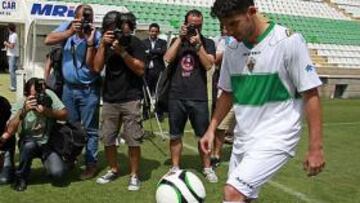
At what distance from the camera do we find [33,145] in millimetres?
5992

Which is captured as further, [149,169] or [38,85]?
[149,169]

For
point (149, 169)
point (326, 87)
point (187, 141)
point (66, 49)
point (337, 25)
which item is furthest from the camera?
point (337, 25)

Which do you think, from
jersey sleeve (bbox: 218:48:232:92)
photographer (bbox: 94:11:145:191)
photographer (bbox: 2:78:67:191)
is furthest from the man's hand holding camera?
jersey sleeve (bbox: 218:48:232:92)

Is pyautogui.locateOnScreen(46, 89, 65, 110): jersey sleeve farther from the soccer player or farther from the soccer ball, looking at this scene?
the soccer player

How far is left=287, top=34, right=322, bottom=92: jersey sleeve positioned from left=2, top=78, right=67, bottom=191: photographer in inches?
125

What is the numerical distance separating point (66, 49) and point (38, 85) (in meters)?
0.64

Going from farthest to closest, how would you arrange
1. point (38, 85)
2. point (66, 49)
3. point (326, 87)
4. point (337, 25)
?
point (337, 25) < point (326, 87) < point (66, 49) < point (38, 85)

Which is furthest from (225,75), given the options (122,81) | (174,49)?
(174,49)

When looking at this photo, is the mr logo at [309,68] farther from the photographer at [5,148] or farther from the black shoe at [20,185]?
the photographer at [5,148]

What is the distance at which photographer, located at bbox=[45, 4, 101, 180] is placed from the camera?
614 cm

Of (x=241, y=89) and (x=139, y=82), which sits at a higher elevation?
(x=241, y=89)

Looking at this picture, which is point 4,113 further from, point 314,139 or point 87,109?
point 314,139

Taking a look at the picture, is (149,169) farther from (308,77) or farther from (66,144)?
(308,77)

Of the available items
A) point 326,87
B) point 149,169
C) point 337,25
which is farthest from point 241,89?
point 337,25
